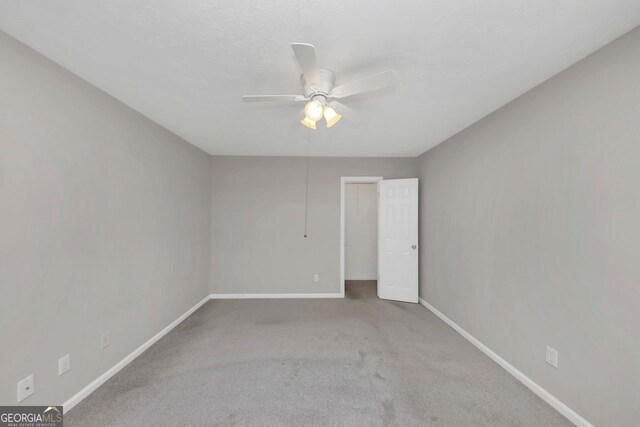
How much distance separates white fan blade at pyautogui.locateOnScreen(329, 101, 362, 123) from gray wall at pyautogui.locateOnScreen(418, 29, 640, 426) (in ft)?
4.42

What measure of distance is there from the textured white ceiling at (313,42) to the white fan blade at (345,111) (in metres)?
0.08

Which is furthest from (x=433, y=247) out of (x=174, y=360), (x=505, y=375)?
(x=174, y=360)

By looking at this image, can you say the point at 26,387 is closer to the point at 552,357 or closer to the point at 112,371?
the point at 112,371

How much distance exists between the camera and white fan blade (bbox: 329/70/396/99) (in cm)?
136

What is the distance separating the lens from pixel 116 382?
6.41ft

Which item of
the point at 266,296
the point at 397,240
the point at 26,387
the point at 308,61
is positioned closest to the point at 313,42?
the point at 308,61

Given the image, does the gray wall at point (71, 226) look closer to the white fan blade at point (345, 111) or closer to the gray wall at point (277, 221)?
the gray wall at point (277, 221)

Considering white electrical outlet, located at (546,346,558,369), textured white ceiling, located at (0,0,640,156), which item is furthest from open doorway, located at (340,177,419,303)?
white electrical outlet, located at (546,346,558,369)

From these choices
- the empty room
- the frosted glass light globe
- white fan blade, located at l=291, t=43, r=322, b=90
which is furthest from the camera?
the frosted glass light globe

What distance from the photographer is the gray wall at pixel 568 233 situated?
1355 mm

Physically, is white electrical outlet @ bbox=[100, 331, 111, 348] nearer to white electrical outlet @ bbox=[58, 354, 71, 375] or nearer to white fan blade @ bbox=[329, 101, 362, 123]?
white electrical outlet @ bbox=[58, 354, 71, 375]

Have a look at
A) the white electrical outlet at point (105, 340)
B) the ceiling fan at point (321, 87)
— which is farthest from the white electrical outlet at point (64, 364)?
the ceiling fan at point (321, 87)

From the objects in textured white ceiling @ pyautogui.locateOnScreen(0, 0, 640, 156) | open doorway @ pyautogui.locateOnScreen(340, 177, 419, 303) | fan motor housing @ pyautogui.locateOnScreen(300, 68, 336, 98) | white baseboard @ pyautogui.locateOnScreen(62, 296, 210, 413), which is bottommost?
white baseboard @ pyautogui.locateOnScreen(62, 296, 210, 413)

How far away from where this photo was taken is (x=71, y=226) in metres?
1.71
